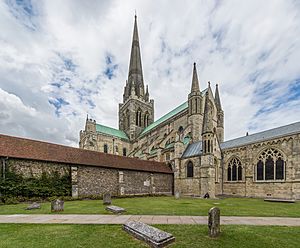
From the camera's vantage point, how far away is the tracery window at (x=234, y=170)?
86.3ft

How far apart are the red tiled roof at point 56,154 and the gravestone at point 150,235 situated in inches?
615

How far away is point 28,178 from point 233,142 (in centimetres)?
2695

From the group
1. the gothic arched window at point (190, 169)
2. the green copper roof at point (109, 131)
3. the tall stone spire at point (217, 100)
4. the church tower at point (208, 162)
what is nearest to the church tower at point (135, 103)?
the green copper roof at point (109, 131)

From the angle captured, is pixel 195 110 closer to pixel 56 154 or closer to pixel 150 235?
pixel 56 154

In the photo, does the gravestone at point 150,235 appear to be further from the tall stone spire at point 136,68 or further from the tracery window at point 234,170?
the tall stone spire at point 136,68

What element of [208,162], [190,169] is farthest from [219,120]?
[208,162]

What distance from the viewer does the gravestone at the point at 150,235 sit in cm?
534

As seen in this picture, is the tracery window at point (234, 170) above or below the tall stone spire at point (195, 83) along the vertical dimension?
below

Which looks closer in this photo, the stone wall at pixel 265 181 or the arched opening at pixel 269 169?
the stone wall at pixel 265 181

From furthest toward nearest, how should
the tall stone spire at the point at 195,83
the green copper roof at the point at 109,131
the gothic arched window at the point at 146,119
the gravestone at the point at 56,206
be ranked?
the gothic arched window at the point at 146,119 → the green copper roof at the point at 109,131 → the tall stone spire at the point at 195,83 → the gravestone at the point at 56,206

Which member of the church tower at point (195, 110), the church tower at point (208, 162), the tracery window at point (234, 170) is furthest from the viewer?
the church tower at point (195, 110)

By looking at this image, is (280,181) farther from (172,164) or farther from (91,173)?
(91,173)

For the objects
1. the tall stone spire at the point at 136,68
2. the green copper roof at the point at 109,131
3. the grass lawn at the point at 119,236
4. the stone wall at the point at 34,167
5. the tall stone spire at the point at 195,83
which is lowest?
the grass lawn at the point at 119,236

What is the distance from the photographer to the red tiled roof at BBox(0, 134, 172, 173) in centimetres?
1794
